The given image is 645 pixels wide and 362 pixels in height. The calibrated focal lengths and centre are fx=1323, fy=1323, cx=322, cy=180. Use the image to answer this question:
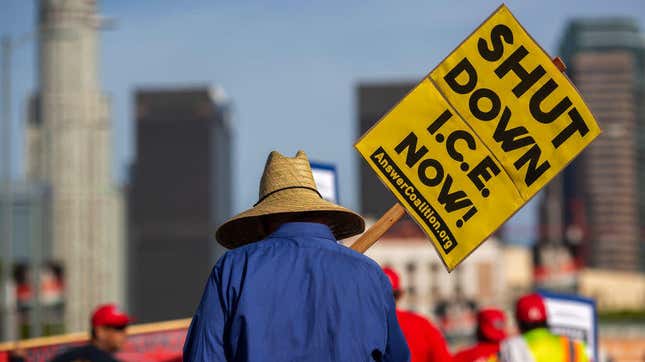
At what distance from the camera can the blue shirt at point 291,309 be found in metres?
3.66

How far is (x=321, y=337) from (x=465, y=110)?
141 cm

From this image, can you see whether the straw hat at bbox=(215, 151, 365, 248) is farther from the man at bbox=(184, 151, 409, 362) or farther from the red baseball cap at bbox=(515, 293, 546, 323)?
the red baseball cap at bbox=(515, 293, 546, 323)

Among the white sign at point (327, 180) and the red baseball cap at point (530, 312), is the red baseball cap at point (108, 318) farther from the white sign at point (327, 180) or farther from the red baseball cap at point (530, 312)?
the red baseball cap at point (530, 312)

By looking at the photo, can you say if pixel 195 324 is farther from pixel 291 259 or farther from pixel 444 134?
pixel 444 134

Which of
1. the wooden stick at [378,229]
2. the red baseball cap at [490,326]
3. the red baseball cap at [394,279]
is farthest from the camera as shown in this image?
the red baseball cap at [490,326]

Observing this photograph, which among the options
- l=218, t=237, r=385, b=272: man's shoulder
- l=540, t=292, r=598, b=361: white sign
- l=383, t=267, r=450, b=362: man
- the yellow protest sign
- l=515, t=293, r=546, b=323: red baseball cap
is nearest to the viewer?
l=218, t=237, r=385, b=272: man's shoulder

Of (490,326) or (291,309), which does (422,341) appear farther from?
(291,309)

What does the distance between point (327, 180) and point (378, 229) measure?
4.34 meters

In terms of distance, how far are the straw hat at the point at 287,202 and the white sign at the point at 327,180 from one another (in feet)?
14.5

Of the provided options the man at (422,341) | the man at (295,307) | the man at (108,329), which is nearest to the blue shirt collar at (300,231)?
the man at (295,307)

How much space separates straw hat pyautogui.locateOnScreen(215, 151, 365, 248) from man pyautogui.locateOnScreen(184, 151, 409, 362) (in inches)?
4.6

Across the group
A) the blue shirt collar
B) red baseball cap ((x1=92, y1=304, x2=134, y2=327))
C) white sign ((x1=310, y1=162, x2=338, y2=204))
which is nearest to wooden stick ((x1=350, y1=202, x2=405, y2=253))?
the blue shirt collar

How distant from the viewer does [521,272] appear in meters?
190

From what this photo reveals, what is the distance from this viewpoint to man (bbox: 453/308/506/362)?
7.60 meters
